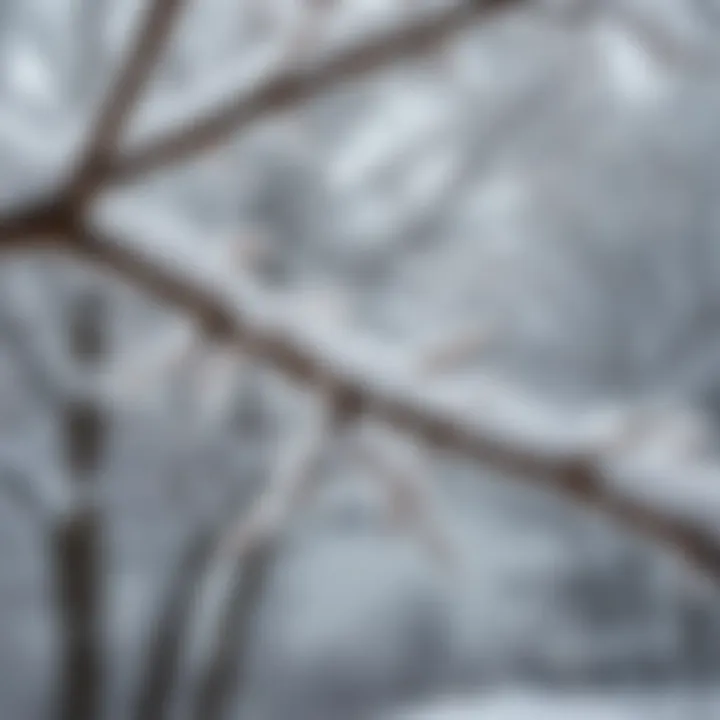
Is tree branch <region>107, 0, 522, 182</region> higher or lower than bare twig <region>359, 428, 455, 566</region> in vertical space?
higher

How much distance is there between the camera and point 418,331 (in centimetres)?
54

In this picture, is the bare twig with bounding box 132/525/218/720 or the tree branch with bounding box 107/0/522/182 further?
the bare twig with bounding box 132/525/218/720

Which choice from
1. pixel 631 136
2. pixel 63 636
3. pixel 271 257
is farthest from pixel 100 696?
pixel 631 136

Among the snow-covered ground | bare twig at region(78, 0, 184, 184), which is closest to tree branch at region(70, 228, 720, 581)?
bare twig at region(78, 0, 184, 184)

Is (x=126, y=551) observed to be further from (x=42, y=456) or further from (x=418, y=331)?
Answer: (x=418, y=331)

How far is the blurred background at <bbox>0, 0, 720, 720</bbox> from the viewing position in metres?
0.49

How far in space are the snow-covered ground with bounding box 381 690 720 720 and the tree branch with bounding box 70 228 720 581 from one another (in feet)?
0.40

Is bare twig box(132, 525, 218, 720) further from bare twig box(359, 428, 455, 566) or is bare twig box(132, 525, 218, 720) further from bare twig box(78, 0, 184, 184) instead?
bare twig box(78, 0, 184, 184)

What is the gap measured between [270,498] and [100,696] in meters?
0.10

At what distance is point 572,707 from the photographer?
492 mm

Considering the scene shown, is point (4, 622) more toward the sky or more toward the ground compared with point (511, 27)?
more toward the ground

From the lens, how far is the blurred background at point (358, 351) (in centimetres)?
49

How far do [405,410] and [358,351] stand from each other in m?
0.12

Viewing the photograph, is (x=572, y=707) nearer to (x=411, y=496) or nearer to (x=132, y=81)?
(x=411, y=496)
